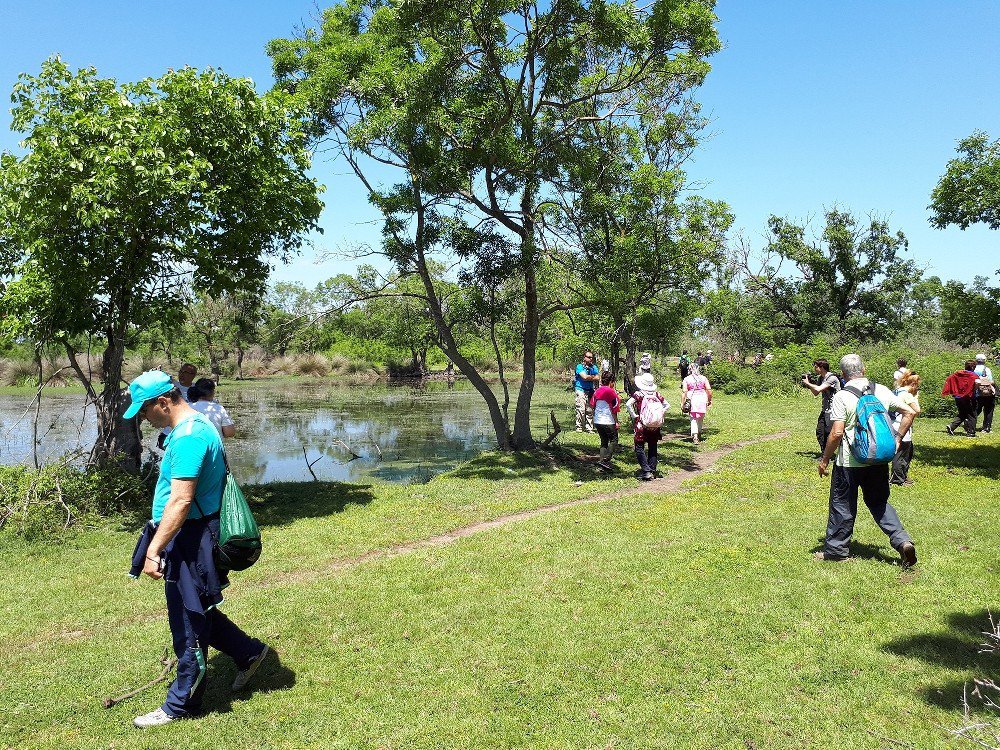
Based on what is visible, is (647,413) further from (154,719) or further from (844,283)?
(844,283)

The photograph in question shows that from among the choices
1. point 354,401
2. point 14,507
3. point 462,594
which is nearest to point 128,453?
point 14,507

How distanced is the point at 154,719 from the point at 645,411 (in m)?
7.99

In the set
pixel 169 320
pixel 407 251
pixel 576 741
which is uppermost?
pixel 407 251

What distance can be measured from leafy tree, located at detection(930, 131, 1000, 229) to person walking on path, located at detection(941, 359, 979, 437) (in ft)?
13.8

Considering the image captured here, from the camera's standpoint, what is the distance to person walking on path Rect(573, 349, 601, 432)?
49.9ft

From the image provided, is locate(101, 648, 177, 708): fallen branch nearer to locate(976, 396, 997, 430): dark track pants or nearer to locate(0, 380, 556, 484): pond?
locate(0, 380, 556, 484): pond

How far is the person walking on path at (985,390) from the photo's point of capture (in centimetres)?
1382

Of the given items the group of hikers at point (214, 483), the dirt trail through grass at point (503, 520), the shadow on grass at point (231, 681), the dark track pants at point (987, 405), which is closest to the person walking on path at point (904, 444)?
the group of hikers at point (214, 483)

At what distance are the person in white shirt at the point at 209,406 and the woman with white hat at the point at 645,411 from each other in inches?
238

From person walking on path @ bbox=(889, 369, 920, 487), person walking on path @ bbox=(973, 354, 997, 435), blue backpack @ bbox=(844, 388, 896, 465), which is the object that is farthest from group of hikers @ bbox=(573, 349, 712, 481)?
person walking on path @ bbox=(973, 354, 997, 435)

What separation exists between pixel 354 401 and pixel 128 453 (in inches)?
888

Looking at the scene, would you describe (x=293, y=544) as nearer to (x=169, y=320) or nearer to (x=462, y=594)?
(x=462, y=594)

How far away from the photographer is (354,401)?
1268 inches

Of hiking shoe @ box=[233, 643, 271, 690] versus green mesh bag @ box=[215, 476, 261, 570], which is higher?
green mesh bag @ box=[215, 476, 261, 570]
